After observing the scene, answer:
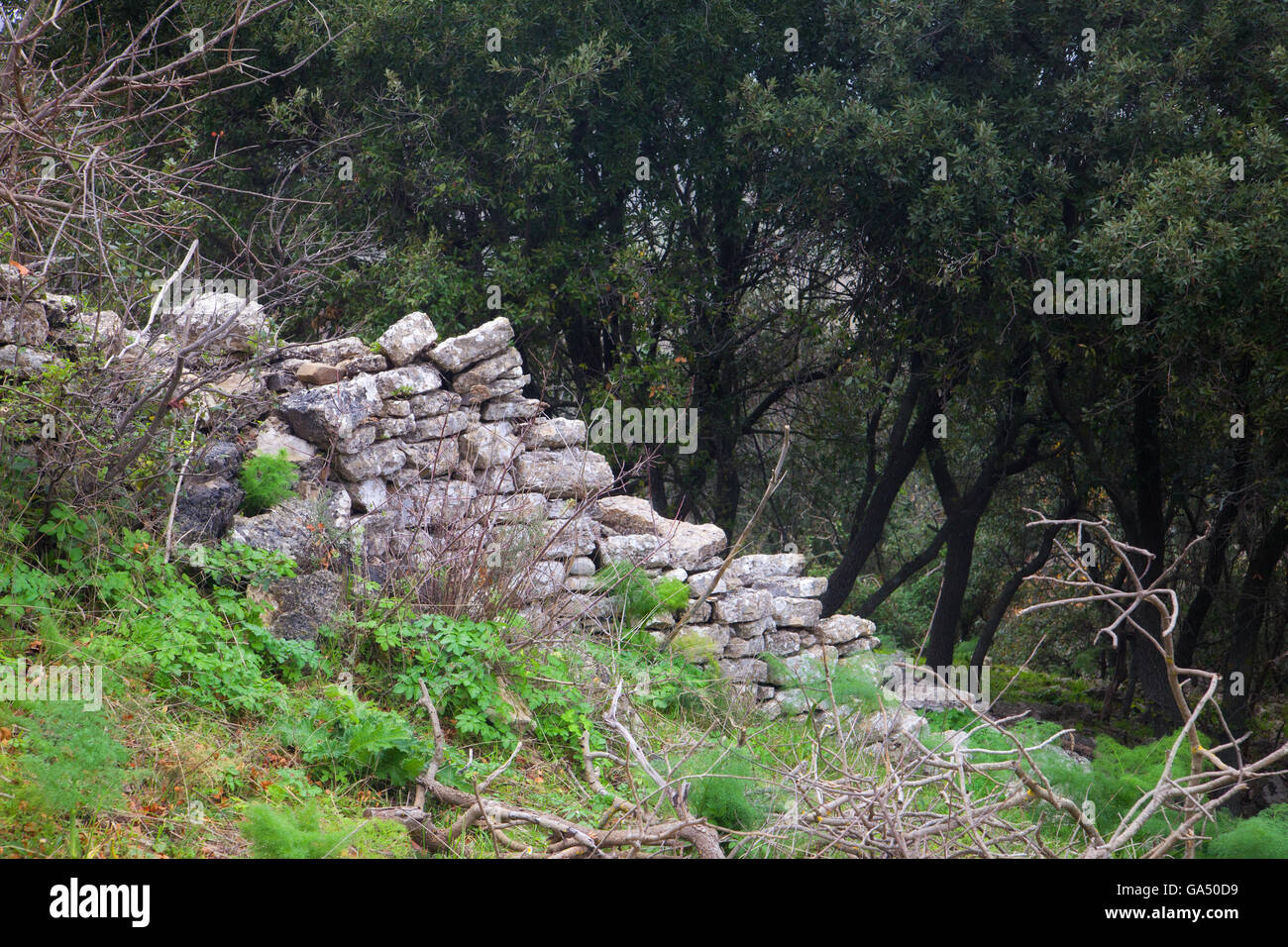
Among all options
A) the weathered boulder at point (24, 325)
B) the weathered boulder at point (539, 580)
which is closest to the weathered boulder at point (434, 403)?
the weathered boulder at point (539, 580)

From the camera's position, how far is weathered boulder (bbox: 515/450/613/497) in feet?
22.6

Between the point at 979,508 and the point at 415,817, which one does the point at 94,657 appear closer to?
the point at 415,817

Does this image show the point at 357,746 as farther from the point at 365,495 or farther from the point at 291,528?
the point at 365,495

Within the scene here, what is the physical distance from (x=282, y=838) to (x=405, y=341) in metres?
3.80

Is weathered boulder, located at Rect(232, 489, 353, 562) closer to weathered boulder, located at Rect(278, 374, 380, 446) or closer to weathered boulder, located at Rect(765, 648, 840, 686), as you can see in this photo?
weathered boulder, located at Rect(278, 374, 380, 446)

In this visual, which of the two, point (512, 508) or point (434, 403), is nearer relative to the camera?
point (512, 508)

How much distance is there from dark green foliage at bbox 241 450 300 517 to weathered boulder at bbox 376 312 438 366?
4.11 feet

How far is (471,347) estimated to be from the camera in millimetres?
6938

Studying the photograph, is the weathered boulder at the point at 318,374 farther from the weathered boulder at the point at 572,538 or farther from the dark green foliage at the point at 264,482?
the weathered boulder at the point at 572,538

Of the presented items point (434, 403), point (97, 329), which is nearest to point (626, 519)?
point (434, 403)

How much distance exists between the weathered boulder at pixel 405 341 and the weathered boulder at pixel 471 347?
11 centimetres

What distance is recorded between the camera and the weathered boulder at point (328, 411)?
19.6ft

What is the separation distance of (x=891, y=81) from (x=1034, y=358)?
9.86ft

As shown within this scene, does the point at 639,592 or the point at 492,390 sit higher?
the point at 492,390
